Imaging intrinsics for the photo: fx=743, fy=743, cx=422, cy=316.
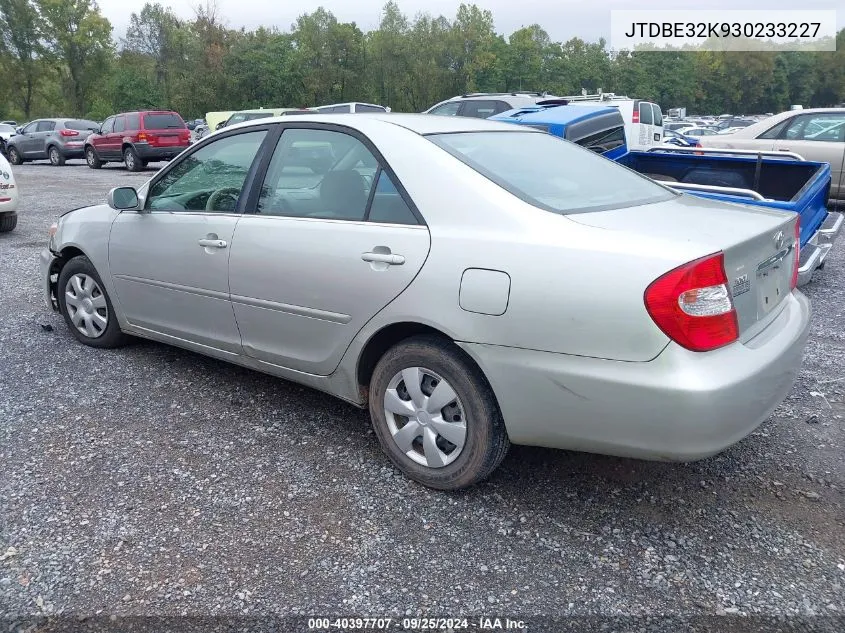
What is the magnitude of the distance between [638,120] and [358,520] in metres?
13.4

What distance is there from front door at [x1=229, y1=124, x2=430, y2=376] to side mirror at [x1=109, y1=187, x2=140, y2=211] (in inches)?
38.7

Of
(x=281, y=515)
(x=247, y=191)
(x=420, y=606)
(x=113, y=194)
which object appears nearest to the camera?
(x=420, y=606)

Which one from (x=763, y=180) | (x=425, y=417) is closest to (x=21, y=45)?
(x=763, y=180)

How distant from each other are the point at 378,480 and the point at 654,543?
120cm

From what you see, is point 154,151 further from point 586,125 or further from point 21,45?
point 21,45

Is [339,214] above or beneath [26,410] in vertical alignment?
above

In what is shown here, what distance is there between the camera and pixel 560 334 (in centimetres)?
268

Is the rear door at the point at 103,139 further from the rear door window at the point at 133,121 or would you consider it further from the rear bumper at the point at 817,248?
the rear bumper at the point at 817,248

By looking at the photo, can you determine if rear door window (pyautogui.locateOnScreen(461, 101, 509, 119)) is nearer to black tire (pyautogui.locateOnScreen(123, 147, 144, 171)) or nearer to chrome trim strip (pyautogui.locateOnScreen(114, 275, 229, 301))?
black tire (pyautogui.locateOnScreen(123, 147, 144, 171))

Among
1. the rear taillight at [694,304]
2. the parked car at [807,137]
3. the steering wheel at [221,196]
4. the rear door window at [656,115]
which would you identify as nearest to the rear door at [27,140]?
the rear door window at [656,115]

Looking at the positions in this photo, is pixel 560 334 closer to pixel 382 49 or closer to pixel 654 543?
pixel 654 543

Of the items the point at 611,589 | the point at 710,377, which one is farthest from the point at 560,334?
the point at 611,589

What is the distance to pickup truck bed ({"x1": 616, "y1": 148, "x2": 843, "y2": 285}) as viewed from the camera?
5.24m

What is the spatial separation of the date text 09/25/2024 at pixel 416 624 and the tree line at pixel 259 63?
157 feet
